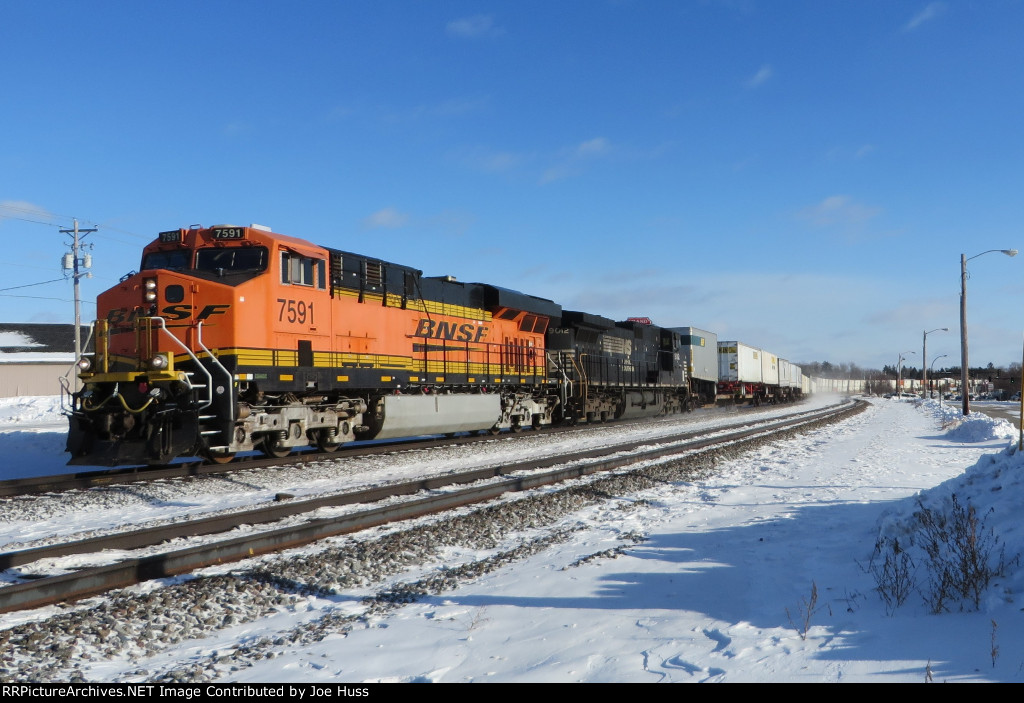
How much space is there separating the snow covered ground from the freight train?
20.3 ft

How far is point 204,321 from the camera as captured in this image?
11.6m

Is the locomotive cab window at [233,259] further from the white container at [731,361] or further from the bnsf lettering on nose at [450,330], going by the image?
the white container at [731,361]

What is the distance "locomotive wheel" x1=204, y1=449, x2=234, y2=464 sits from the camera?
12344mm

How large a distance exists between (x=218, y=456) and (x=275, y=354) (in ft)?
6.48

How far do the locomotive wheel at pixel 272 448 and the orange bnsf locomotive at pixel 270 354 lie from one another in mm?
25

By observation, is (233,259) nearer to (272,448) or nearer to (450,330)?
(272,448)

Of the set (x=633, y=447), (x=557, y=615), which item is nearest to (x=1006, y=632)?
(x=557, y=615)

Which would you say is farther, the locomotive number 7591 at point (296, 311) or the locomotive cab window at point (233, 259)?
the locomotive number 7591 at point (296, 311)

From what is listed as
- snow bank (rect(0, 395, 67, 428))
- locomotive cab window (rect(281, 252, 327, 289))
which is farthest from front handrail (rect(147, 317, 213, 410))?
snow bank (rect(0, 395, 67, 428))

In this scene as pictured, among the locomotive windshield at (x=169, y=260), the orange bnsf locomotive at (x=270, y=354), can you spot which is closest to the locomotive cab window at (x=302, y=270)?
the orange bnsf locomotive at (x=270, y=354)

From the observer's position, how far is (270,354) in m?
12.2

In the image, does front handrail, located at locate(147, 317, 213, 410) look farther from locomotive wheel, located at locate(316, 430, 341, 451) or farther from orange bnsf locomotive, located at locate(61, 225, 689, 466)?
locomotive wheel, located at locate(316, 430, 341, 451)

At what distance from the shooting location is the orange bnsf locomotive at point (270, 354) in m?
11.0
